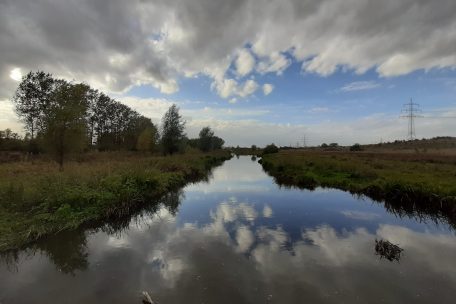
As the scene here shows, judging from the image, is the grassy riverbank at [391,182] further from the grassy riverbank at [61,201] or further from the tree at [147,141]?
the tree at [147,141]

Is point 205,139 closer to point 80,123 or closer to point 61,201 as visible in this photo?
point 80,123

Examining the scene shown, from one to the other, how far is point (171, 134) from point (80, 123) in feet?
93.8

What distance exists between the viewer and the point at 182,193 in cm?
2352

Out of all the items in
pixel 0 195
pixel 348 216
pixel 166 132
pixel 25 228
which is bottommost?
pixel 348 216

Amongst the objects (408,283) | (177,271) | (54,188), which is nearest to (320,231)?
(408,283)

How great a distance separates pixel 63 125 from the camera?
24.0 metres

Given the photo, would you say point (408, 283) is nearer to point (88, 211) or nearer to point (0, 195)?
point (88, 211)

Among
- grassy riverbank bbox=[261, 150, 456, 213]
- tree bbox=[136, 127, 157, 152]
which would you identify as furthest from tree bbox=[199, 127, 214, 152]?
grassy riverbank bbox=[261, 150, 456, 213]

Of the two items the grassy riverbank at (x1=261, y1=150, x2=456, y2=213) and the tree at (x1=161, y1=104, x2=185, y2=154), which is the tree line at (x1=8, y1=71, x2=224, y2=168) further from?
the grassy riverbank at (x1=261, y1=150, x2=456, y2=213)

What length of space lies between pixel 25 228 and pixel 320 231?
11949mm

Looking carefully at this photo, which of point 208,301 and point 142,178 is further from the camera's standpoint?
point 142,178

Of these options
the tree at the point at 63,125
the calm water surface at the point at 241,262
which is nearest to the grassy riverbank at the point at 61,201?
the calm water surface at the point at 241,262

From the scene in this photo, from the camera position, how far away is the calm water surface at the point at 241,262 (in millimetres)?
7223

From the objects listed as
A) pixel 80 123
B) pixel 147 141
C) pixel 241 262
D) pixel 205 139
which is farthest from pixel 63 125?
pixel 205 139
